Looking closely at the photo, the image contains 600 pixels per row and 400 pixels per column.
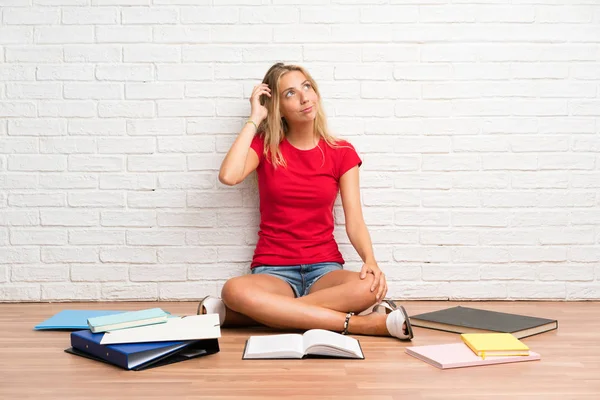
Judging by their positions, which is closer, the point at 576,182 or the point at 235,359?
the point at 235,359

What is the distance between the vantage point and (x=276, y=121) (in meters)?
3.00

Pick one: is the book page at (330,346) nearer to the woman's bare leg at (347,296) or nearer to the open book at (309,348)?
the open book at (309,348)

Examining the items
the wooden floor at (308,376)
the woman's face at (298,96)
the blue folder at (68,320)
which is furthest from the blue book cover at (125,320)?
the woman's face at (298,96)

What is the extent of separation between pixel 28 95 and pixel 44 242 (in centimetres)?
71

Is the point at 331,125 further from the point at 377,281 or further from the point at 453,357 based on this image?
the point at 453,357

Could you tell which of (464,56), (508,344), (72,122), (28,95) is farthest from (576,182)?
(28,95)

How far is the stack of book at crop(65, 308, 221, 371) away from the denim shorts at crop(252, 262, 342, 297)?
64 cm

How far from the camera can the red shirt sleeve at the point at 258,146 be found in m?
3.03

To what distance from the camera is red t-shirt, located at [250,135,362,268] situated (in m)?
2.97

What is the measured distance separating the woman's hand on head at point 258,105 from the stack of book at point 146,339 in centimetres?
102

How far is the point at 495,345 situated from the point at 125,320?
1.21 meters

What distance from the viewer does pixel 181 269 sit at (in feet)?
10.5

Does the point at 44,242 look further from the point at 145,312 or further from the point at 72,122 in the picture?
the point at 145,312

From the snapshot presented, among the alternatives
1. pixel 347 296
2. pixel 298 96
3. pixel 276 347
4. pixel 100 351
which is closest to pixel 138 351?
pixel 100 351
